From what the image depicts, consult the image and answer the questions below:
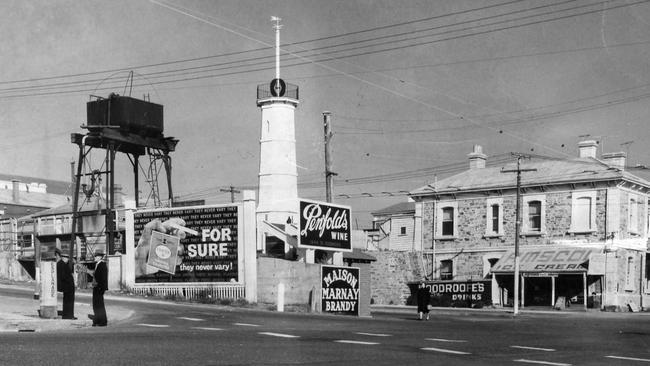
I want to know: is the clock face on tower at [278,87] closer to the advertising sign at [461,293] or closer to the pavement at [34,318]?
the advertising sign at [461,293]

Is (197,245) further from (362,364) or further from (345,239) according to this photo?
(362,364)

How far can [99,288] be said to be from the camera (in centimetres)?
1833

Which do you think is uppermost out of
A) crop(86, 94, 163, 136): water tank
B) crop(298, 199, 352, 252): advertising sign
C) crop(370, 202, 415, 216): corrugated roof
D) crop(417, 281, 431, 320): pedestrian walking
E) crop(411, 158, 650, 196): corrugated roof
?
crop(86, 94, 163, 136): water tank

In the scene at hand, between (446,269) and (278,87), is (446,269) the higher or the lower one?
the lower one

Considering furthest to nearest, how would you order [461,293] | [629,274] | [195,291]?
[461,293] < [629,274] < [195,291]

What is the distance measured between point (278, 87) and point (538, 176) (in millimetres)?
16475

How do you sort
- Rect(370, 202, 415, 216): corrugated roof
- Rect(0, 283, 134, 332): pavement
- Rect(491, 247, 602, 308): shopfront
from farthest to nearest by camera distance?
Rect(370, 202, 415, 216): corrugated roof < Rect(491, 247, 602, 308): shopfront < Rect(0, 283, 134, 332): pavement

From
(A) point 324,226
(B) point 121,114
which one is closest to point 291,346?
(A) point 324,226

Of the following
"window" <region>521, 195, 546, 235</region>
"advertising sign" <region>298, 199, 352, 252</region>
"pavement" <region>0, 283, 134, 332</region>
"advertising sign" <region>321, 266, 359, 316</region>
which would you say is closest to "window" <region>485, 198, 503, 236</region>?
"window" <region>521, 195, 546, 235</region>

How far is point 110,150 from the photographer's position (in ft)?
152

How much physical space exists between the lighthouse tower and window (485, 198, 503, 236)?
11.9 metres

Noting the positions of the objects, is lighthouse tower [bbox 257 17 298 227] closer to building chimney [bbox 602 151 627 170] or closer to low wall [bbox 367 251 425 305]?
low wall [bbox 367 251 425 305]

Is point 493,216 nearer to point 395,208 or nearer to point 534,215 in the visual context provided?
point 534,215

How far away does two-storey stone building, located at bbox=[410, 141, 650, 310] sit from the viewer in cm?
4591
